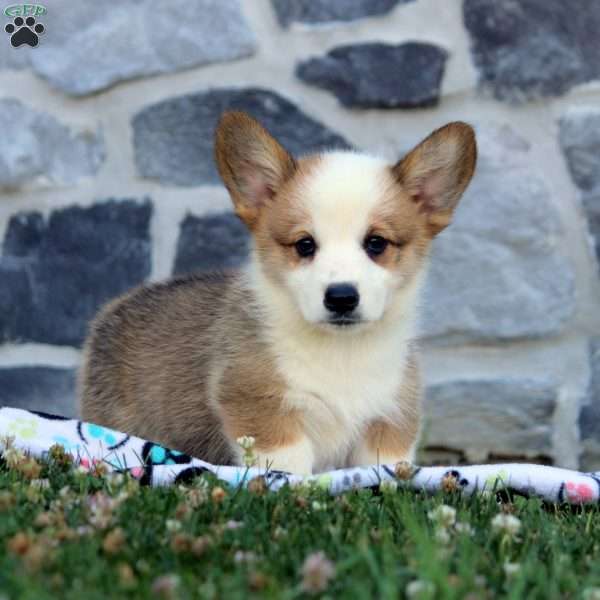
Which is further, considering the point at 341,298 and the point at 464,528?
the point at 341,298

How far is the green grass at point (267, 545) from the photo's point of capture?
1421 millimetres

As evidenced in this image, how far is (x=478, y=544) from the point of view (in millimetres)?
1772

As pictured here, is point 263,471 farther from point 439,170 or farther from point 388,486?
point 439,170

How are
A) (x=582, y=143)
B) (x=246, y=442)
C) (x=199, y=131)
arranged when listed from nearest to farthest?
(x=246, y=442) → (x=582, y=143) → (x=199, y=131)

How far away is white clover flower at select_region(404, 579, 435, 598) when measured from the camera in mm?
1371

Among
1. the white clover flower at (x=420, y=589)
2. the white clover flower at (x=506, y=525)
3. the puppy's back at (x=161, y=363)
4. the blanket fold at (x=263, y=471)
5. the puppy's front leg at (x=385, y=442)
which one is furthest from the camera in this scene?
the puppy's back at (x=161, y=363)

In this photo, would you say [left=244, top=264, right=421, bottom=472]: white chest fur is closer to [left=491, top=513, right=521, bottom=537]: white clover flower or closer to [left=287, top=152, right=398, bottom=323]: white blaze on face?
[left=287, top=152, right=398, bottom=323]: white blaze on face

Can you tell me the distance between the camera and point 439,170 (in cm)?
274

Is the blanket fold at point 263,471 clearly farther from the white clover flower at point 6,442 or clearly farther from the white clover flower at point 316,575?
the white clover flower at point 316,575

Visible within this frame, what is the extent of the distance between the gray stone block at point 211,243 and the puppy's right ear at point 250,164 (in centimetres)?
98

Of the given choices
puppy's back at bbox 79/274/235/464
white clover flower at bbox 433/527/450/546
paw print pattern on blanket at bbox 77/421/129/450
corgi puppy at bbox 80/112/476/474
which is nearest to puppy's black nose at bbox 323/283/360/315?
corgi puppy at bbox 80/112/476/474
